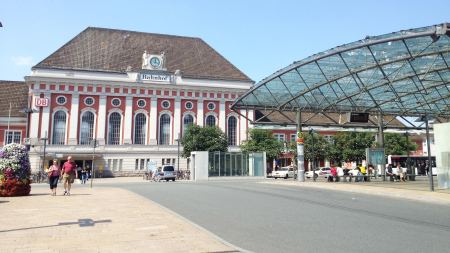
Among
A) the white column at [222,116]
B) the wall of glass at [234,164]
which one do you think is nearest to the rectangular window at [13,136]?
the white column at [222,116]

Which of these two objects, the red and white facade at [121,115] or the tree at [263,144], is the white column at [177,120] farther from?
the tree at [263,144]

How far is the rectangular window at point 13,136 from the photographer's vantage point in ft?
178

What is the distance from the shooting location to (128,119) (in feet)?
185

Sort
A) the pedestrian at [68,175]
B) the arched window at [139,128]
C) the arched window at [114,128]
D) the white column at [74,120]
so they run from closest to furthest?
1. the pedestrian at [68,175]
2. the white column at [74,120]
3. the arched window at [114,128]
4. the arched window at [139,128]

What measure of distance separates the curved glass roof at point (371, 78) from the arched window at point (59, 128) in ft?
100

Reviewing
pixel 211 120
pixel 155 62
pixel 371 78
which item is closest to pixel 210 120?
pixel 211 120

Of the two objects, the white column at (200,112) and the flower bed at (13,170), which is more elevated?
the white column at (200,112)

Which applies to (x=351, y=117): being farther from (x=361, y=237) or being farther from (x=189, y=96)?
(x=189, y=96)

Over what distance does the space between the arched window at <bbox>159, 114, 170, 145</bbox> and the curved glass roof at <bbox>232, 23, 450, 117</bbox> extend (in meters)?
26.5

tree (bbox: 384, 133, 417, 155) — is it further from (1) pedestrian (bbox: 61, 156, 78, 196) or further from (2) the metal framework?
(1) pedestrian (bbox: 61, 156, 78, 196)

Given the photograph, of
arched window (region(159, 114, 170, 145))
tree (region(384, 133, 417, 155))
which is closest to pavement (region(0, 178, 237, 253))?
arched window (region(159, 114, 170, 145))

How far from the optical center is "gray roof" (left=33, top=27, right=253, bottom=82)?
57.1 metres

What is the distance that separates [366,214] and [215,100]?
163 feet

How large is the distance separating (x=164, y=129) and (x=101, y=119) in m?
9.12
